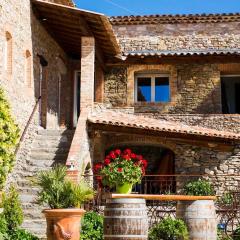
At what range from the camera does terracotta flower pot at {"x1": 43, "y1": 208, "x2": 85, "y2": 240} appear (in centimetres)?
874

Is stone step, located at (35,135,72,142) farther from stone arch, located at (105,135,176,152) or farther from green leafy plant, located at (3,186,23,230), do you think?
green leafy plant, located at (3,186,23,230)

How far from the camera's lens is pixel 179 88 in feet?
63.5

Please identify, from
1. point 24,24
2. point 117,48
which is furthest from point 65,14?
point 117,48

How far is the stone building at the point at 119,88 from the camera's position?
13930mm

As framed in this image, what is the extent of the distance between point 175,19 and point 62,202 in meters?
12.9

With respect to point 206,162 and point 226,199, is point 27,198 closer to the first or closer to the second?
point 226,199

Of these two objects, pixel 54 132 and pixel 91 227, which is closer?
pixel 91 227

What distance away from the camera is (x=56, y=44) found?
58.4 feet

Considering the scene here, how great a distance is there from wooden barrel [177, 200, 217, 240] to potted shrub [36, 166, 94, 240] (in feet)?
5.55

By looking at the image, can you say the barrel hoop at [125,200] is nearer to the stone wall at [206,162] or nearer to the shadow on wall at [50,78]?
the shadow on wall at [50,78]

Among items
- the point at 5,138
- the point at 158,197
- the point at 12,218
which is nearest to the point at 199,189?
the point at 12,218

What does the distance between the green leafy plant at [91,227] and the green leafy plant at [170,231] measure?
112 cm

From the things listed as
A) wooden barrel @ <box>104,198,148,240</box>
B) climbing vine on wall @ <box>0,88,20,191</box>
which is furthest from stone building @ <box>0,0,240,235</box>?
wooden barrel @ <box>104,198,148,240</box>

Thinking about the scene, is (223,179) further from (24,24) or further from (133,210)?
(133,210)
